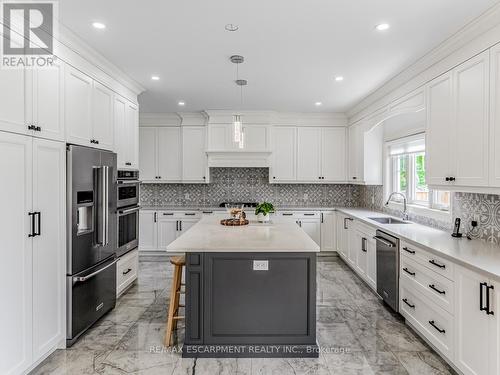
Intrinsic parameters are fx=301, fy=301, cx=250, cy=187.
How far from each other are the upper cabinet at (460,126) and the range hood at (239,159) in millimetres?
2977

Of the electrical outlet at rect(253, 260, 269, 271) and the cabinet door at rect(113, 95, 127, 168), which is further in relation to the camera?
the cabinet door at rect(113, 95, 127, 168)

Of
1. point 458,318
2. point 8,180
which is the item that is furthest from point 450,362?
point 8,180

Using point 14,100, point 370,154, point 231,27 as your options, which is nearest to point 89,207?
point 14,100

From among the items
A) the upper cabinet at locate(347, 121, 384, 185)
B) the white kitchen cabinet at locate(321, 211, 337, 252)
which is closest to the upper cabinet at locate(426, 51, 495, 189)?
the upper cabinet at locate(347, 121, 384, 185)

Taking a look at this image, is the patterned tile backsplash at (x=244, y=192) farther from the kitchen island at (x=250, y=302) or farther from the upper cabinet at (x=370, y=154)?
the kitchen island at (x=250, y=302)

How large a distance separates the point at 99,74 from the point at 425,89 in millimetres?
3394

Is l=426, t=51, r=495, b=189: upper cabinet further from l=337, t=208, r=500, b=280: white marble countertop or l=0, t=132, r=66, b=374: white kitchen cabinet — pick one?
l=0, t=132, r=66, b=374: white kitchen cabinet

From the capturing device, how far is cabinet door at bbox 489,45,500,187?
2.16 m

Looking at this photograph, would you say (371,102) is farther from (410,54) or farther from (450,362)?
(450,362)

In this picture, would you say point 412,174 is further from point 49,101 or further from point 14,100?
point 14,100

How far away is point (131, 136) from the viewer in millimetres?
3949

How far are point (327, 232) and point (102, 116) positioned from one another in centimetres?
412

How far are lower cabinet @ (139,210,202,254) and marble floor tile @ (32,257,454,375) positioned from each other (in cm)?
190

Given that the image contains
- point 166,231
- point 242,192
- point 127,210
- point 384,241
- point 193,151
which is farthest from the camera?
point 242,192
